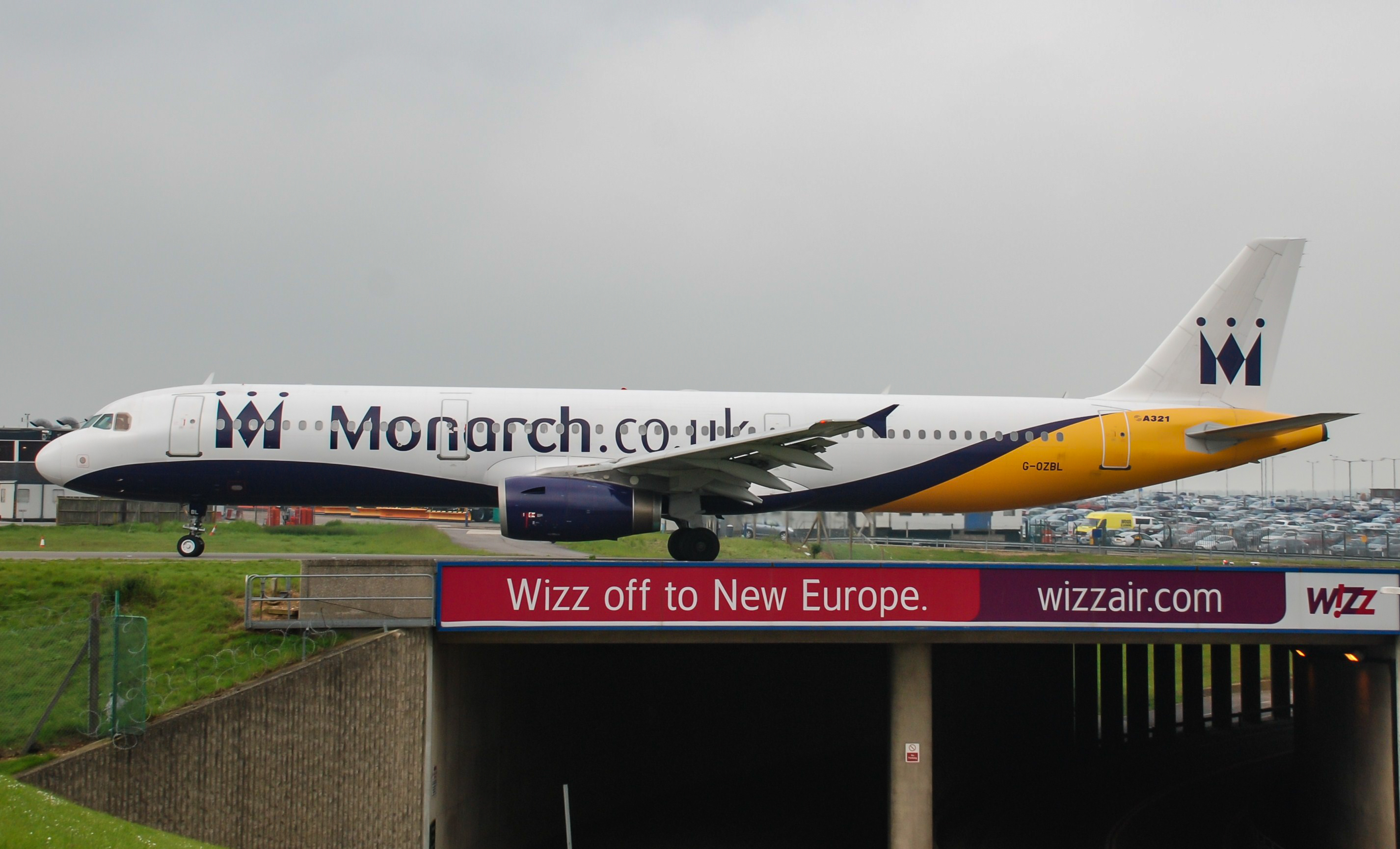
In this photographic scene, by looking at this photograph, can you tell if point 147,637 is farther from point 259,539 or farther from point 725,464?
point 259,539

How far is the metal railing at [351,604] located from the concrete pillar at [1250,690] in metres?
33.6

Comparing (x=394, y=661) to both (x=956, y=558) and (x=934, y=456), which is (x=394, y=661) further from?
(x=956, y=558)

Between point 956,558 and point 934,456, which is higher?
point 934,456

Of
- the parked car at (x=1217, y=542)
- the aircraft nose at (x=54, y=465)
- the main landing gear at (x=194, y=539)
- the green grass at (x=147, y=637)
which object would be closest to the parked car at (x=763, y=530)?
the parked car at (x=1217, y=542)

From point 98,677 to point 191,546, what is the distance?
7992 mm

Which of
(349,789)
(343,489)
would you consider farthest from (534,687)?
(349,789)

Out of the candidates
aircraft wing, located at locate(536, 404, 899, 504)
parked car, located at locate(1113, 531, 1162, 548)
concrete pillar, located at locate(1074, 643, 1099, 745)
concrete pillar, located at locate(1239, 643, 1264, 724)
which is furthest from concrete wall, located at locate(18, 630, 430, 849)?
parked car, located at locate(1113, 531, 1162, 548)

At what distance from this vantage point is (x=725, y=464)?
2059 centimetres

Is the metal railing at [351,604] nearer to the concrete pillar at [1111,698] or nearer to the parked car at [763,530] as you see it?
the concrete pillar at [1111,698]

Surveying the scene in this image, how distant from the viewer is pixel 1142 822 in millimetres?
25969

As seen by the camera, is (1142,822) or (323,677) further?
(1142,822)

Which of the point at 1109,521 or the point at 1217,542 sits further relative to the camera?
the point at 1109,521

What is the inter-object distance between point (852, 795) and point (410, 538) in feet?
46.4

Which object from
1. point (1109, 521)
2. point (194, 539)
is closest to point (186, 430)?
point (194, 539)
